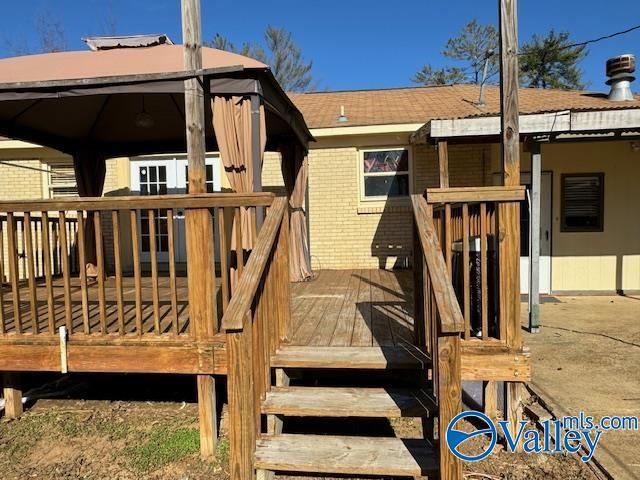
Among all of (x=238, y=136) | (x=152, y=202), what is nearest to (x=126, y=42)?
(x=238, y=136)

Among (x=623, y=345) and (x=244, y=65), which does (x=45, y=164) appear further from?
(x=623, y=345)

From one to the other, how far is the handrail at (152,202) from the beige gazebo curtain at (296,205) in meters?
3.68

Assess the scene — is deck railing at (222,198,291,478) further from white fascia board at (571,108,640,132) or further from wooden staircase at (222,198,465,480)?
white fascia board at (571,108,640,132)

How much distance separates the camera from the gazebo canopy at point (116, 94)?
3.93 m

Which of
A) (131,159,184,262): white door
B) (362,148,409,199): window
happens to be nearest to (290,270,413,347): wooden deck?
(362,148,409,199): window

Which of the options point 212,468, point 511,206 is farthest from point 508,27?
point 212,468

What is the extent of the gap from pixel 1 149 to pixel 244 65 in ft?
25.4

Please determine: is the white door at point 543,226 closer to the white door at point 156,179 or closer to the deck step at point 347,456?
the deck step at point 347,456

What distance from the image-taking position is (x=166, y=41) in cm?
510

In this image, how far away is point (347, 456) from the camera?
2631 mm

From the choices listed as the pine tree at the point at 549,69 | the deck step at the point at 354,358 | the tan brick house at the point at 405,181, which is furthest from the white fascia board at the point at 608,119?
the pine tree at the point at 549,69

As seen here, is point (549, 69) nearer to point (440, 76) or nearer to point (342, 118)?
point (440, 76)

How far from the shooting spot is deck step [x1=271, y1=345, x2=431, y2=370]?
10.2 feet

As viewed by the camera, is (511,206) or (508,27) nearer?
(511,206)
